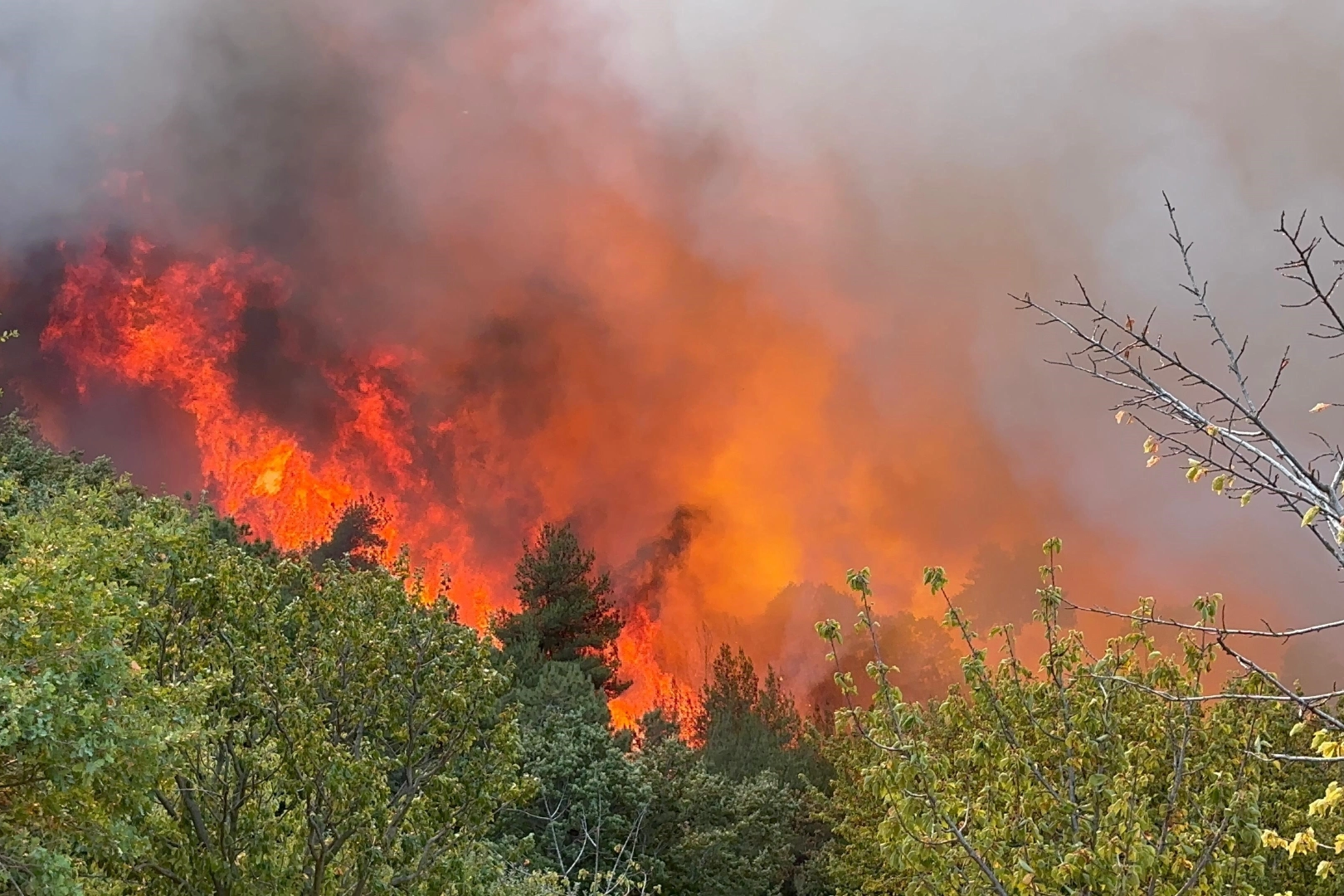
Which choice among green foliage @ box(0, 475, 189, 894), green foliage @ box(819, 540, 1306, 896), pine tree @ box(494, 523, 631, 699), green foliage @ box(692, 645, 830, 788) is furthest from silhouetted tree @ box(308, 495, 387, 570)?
green foliage @ box(819, 540, 1306, 896)

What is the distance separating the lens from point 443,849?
1028cm

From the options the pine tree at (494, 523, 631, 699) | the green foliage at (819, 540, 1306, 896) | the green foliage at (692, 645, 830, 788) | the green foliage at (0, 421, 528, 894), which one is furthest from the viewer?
the pine tree at (494, 523, 631, 699)

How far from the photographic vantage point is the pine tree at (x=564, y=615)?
125 feet

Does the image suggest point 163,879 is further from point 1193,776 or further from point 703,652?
point 703,652

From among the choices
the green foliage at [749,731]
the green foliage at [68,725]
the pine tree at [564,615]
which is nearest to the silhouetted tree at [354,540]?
the pine tree at [564,615]

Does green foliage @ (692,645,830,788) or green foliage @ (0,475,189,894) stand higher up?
green foliage @ (692,645,830,788)

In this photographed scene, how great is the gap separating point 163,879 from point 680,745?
19.5 metres

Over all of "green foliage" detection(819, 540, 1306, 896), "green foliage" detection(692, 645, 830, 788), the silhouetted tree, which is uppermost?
the silhouetted tree

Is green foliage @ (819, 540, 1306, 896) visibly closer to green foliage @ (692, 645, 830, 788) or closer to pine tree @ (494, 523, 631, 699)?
green foliage @ (692, 645, 830, 788)

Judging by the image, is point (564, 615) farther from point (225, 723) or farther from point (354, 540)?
point (225, 723)

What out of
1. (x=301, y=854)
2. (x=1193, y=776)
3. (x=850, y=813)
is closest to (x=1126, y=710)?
(x=1193, y=776)

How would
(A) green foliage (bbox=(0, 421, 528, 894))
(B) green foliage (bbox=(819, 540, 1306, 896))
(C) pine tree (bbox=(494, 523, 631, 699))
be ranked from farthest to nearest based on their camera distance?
(C) pine tree (bbox=(494, 523, 631, 699)) < (A) green foliage (bbox=(0, 421, 528, 894)) < (B) green foliage (bbox=(819, 540, 1306, 896))

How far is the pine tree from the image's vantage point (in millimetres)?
38062

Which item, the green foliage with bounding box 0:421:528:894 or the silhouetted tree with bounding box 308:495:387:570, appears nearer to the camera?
the green foliage with bounding box 0:421:528:894
